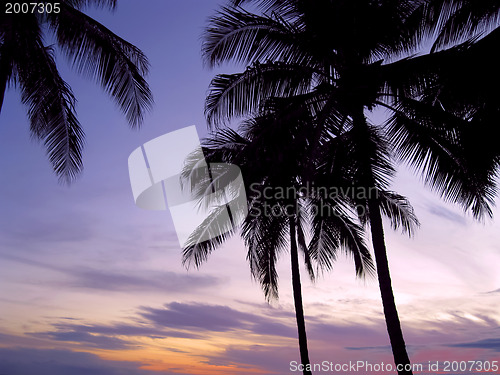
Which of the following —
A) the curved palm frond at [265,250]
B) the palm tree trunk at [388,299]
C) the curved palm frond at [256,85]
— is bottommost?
the palm tree trunk at [388,299]

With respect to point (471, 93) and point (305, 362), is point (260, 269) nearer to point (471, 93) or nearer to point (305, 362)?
point (305, 362)

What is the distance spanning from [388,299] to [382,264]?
0.62 m

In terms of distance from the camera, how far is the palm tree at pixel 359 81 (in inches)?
345

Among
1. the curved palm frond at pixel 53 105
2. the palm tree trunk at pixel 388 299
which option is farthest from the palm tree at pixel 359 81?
the curved palm frond at pixel 53 105

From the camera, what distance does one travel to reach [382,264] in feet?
27.6

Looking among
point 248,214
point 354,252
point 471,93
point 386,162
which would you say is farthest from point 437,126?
point 354,252

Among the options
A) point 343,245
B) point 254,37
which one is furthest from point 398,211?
point 254,37

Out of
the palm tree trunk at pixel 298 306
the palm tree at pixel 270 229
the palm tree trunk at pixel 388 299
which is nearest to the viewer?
Answer: the palm tree trunk at pixel 388 299

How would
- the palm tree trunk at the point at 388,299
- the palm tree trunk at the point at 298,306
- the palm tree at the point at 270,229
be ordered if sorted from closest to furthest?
the palm tree trunk at the point at 388,299 → the palm tree at the point at 270,229 → the palm tree trunk at the point at 298,306

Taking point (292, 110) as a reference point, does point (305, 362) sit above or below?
below

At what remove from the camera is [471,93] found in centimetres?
820

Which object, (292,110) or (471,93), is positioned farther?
(292,110)

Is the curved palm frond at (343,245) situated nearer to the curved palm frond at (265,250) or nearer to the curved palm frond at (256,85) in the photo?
the curved palm frond at (265,250)

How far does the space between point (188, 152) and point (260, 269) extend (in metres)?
4.43
